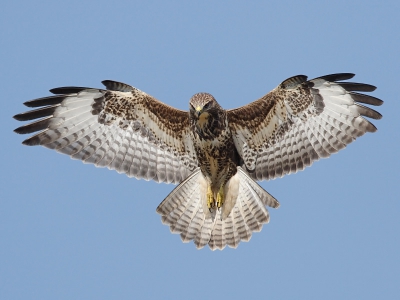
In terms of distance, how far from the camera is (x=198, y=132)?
39.0 ft

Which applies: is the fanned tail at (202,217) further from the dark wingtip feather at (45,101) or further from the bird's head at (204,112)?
the dark wingtip feather at (45,101)

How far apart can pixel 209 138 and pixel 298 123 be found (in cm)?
127

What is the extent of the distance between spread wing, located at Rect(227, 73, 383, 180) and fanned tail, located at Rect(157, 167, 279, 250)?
1.54 feet

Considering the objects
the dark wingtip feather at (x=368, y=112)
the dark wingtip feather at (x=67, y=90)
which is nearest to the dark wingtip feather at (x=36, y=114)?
the dark wingtip feather at (x=67, y=90)

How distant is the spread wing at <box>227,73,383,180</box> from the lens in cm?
1178

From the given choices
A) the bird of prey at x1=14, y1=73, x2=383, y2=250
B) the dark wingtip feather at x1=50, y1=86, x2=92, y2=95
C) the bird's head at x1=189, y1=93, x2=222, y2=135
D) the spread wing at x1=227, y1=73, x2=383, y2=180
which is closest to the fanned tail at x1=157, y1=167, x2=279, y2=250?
the bird of prey at x1=14, y1=73, x2=383, y2=250

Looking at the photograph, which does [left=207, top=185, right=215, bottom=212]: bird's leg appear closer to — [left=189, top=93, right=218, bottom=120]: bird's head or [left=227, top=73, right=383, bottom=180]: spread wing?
[left=227, top=73, right=383, bottom=180]: spread wing

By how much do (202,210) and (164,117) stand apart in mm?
1428

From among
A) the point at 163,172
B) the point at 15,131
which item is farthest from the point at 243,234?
the point at 15,131

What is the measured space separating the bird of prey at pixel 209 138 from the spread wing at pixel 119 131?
0.05 ft

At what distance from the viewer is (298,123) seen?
39.8 feet

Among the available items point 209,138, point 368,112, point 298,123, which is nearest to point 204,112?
point 209,138

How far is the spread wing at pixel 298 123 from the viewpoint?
38.7 feet

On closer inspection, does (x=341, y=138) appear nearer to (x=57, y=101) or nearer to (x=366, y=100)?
(x=366, y=100)
